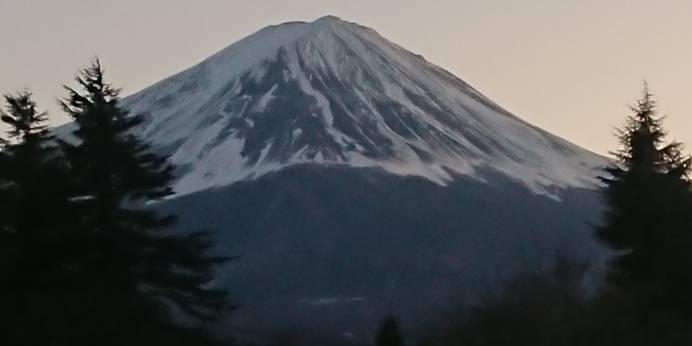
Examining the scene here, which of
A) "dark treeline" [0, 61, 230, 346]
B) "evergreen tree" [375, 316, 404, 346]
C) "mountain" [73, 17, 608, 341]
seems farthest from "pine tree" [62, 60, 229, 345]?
"mountain" [73, 17, 608, 341]

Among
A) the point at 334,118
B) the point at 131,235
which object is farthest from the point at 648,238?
the point at 334,118

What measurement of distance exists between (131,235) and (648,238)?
38.2 feet

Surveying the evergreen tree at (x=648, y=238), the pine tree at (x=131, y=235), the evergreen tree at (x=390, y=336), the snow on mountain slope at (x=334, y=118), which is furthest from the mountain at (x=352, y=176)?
the pine tree at (x=131, y=235)

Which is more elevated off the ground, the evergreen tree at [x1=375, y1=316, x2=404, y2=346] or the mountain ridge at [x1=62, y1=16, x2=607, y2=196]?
the mountain ridge at [x1=62, y1=16, x2=607, y2=196]

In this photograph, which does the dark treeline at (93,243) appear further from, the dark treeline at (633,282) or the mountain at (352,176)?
the mountain at (352,176)

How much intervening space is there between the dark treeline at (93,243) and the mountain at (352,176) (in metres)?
66.9

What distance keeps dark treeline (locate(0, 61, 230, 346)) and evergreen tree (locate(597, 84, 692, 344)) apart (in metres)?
8.87

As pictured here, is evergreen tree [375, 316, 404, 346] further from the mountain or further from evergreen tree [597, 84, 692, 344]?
the mountain

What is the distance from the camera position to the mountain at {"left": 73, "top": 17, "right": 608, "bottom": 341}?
11525 centimetres

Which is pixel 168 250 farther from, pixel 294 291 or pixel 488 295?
pixel 294 291

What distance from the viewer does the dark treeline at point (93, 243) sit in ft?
62.3

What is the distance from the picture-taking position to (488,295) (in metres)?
38.2

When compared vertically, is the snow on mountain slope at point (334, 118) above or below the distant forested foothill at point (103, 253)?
above

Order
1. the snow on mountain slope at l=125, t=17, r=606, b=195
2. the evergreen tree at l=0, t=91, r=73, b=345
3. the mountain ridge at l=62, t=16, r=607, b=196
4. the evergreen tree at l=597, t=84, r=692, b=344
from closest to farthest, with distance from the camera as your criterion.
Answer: the evergreen tree at l=0, t=91, r=73, b=345 < the evergreen tree at l=597, t=84, r=692, b=344 < the mountain ridge at l=62, t=16, r=607, b=196 < the snow on mountain slope at l=125, t=17, r=606, b=195
